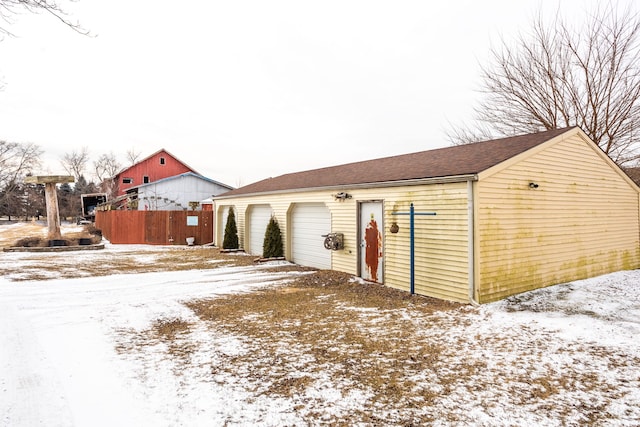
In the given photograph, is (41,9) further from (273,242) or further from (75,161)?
(75,161)

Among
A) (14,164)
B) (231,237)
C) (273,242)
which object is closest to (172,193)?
(231,237)

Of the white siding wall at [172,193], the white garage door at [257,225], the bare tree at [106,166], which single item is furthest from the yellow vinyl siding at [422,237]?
the bare tree at [106,166]

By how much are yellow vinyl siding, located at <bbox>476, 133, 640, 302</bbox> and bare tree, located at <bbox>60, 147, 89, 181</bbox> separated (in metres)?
71.4

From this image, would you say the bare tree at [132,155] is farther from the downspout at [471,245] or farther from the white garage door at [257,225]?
the downspout at [471,245]

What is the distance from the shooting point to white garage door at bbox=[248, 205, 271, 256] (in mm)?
15273

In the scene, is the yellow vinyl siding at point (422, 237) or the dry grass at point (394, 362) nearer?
the dry grass at point (394, 362)

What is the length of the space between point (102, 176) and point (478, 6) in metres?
64.4

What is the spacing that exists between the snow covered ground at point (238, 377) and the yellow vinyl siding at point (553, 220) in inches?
27.5

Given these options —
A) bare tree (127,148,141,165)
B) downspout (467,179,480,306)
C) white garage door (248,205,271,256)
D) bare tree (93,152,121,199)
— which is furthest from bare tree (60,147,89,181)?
downspout (467,179,480,306)

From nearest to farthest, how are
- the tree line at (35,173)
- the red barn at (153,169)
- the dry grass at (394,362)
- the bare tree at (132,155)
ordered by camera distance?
the dry grass at (394,362) → the red barn at (153,169) → the tree line at (35,173) → the bare tree at (132,155)

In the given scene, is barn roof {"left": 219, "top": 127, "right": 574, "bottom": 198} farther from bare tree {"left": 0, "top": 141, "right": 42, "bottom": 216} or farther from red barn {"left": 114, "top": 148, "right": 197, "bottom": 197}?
bare tree {"left": 0, "top": 141, "right": 42, "bottom": 216}

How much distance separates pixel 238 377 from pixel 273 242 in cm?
959

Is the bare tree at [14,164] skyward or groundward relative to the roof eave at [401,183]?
skyward

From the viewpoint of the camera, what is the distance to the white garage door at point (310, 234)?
11.8 metres
